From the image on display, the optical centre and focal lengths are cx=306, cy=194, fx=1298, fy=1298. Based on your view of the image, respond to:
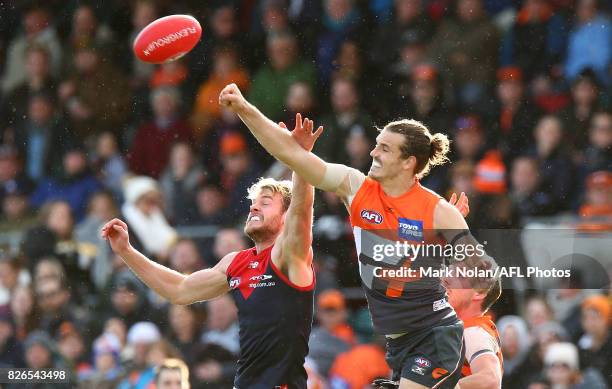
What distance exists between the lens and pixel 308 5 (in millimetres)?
14148

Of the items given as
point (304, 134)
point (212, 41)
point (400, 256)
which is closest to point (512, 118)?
point (212, 41)

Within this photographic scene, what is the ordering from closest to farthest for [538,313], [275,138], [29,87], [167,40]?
[275,138]
[167,40]
[538,313]
[29,87]

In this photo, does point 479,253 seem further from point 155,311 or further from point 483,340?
point 155,311

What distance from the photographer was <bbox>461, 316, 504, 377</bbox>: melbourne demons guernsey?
7.73m

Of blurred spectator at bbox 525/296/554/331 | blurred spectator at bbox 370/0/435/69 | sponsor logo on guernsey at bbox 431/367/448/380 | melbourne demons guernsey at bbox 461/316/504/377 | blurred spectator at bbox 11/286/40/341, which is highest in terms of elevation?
blurred spectator at bbox 370/0/435/69

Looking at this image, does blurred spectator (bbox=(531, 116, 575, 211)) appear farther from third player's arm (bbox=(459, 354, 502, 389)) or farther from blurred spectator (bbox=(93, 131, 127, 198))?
blurred spectator (bbox=(93, 131, 127, 198))

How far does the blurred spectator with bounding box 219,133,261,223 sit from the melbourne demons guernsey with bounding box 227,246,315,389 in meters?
5.02

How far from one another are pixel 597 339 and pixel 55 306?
18.4ft

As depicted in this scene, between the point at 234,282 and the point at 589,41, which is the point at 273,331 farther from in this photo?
the point at 589,41

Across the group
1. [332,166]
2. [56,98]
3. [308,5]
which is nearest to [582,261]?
[332,166]

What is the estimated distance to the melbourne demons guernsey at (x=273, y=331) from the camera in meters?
7.73

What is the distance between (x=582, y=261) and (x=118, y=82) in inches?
259

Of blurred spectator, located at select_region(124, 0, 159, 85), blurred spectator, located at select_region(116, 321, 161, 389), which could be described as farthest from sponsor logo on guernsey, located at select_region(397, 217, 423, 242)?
blurred spectator, located at select_region(124, 0, 159, 85)

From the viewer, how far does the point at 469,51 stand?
1270 cm
